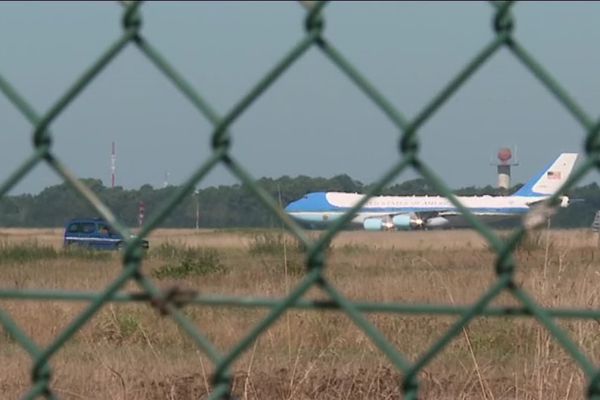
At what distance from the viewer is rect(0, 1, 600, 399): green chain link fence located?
132 centimetres

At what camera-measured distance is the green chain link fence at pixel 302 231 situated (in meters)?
1.32

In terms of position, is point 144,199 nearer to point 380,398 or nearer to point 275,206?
point 275,206

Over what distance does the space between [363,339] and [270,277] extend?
6.94m

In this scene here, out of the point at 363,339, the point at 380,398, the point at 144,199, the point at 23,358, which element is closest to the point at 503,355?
the point at 363,339

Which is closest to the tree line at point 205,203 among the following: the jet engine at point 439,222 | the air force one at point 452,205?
the air force one at point 452,205

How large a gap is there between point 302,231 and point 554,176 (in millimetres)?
1510

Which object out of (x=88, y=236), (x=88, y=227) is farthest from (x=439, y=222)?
(x=88, y=227)

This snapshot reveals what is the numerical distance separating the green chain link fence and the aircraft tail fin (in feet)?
0.45

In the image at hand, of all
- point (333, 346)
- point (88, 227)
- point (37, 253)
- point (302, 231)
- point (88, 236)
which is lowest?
point (333, 346)

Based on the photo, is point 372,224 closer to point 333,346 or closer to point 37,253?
point 333,346

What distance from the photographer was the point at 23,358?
7625 millimetres

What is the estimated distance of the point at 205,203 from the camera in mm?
2004

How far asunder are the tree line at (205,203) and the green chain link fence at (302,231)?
56 millimetres

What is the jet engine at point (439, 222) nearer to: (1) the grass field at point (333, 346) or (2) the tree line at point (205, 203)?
(1) the grass field at point (333, 346)
